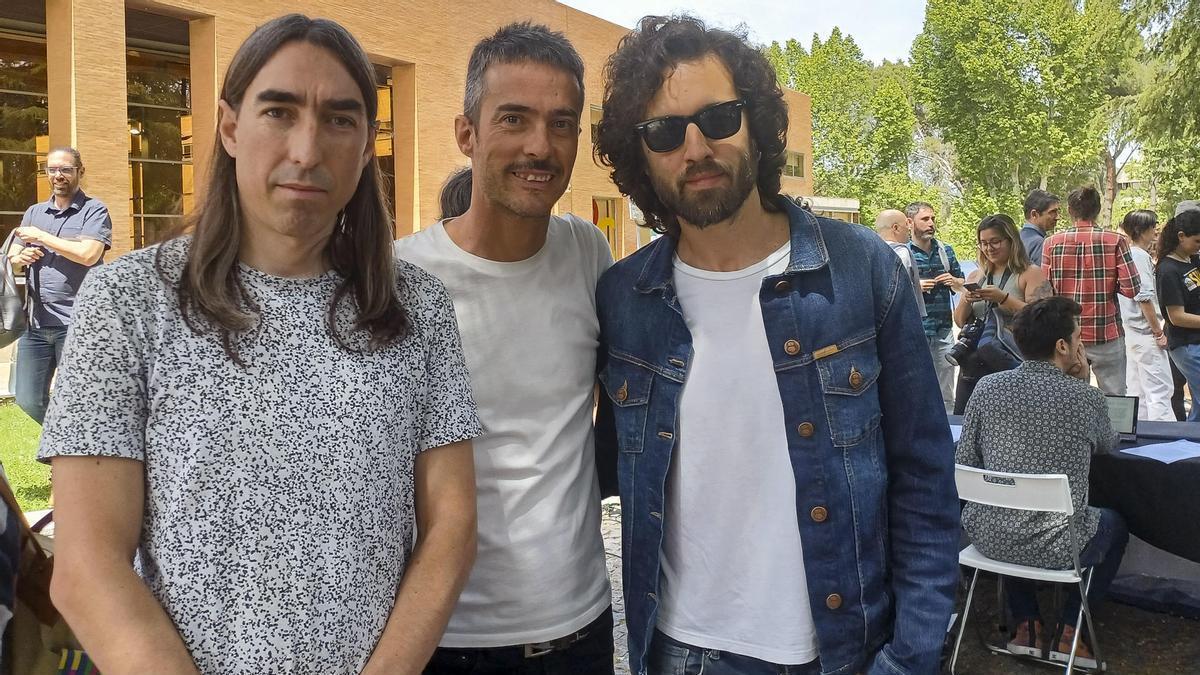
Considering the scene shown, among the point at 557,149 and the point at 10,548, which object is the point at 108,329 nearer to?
the point at 10,548

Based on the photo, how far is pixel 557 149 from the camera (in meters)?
2.08

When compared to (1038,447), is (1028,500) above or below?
below

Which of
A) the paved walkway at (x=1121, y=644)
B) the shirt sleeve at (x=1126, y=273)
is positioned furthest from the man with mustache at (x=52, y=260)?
the shirt sleeve at (x=1126, y=273)

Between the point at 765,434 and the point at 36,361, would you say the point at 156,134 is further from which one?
the point at 765,434

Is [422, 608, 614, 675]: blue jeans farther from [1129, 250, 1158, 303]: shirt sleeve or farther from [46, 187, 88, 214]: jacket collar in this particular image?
[1129, 250, 1158, 303]: shirt sleeve

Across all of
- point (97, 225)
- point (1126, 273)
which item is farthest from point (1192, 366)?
point (97, 225)

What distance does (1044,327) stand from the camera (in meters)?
4.10

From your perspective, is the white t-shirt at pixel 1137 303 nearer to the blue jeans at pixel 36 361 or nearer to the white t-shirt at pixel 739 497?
the white t-shirt at pixel 739 497

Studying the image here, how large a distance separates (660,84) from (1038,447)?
2.92 metres

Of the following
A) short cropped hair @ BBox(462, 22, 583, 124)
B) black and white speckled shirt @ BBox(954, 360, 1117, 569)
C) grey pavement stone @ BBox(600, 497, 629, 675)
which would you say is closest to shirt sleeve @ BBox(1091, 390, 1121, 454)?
black and white speckled shirt @ BBox(954, 360, 1117, 569)

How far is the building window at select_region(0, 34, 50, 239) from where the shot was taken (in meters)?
15.9

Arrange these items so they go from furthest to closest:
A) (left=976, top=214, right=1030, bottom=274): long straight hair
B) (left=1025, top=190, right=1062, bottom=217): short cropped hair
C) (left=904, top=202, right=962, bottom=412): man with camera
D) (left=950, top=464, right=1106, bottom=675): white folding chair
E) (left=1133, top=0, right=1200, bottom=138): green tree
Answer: (left=1133, top=0, right=1200, bottom=138): green tree
(left=1025, top=190, right=1062, bottom=217): short cropped hair
(left=904, top=202, right=962, bottom=412): man with camera
(left=976, top=214, right=1030, bottom=274): long straight hair
(left=950, top=464, right=1106, bottom=675): white folding chair

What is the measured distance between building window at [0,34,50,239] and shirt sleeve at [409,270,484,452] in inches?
671

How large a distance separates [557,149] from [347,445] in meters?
0.97
